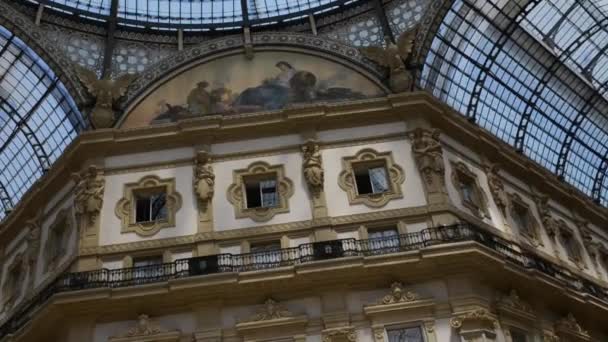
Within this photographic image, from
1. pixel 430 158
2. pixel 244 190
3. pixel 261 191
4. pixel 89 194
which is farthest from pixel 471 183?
pixel 89 194

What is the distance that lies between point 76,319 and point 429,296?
12154 millimetres

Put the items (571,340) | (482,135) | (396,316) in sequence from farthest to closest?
(482,135) < (571,340) < (396,316)

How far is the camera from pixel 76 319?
76.5 feet

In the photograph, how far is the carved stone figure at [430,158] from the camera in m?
25.9

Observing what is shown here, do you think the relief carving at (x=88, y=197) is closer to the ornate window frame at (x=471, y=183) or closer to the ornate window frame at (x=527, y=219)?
the ornate window frame at (x=471, y=183)

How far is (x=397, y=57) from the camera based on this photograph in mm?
29641

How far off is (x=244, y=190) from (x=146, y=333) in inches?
260

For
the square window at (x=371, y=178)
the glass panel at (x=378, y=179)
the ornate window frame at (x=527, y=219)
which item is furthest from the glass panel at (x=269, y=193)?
the ornate window frame at (x=527, y=219)

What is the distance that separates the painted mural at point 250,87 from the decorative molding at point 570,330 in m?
11.7

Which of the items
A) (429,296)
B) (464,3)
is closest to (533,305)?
(429,296)

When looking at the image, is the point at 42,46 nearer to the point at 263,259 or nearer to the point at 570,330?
the point at 263,259

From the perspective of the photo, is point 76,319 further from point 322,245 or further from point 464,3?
point 464,3

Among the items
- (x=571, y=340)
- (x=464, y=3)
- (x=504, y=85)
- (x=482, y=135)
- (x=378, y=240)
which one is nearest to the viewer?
(x=378, y=240)

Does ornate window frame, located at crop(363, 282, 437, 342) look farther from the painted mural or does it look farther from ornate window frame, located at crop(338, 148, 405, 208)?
the painted mural
